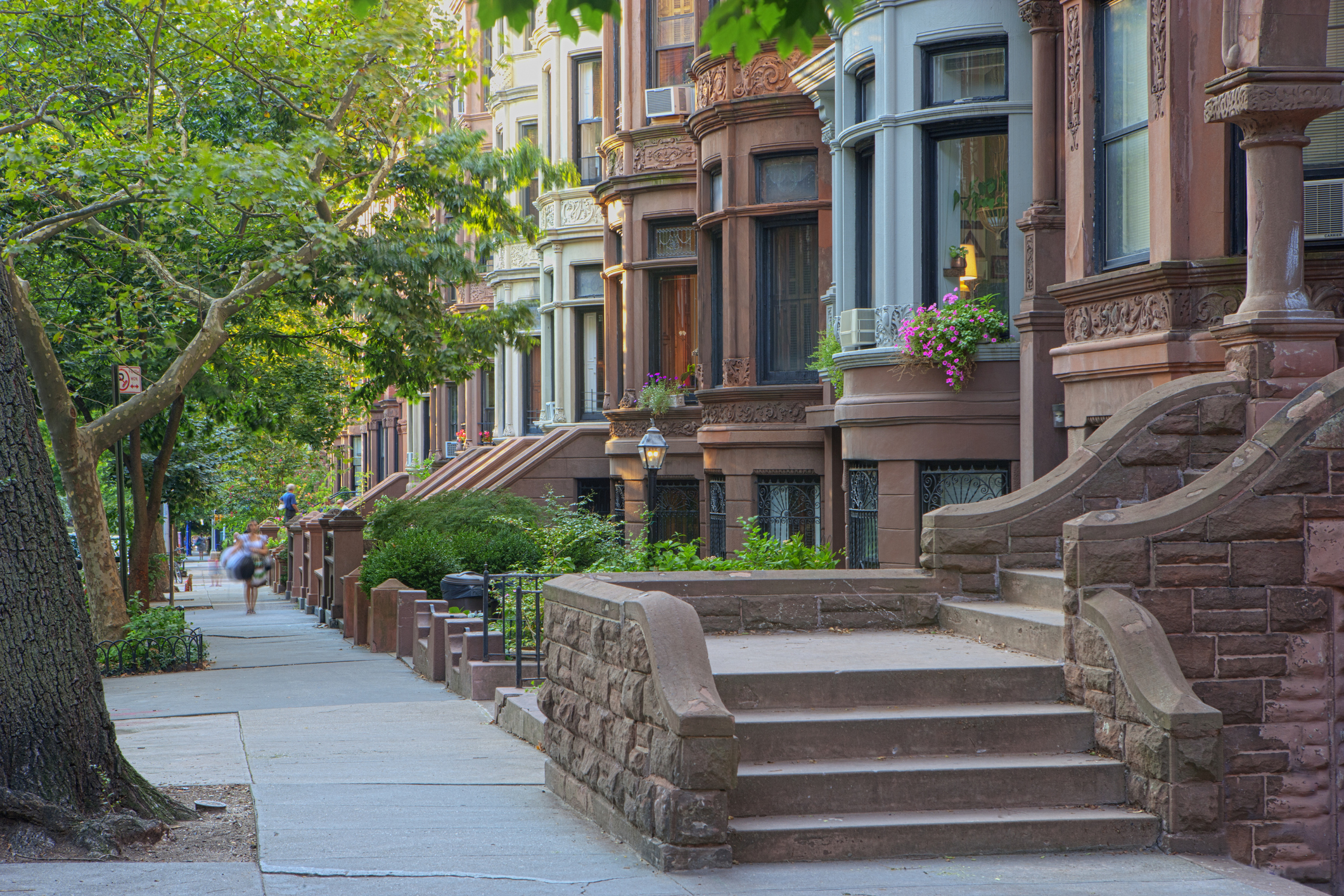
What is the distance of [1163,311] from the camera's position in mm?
9805

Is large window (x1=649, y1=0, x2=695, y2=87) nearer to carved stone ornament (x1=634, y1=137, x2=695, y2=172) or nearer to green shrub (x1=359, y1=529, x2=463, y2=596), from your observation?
carved stone ornament (x1=634, y1=137, x2=695, y2=172)

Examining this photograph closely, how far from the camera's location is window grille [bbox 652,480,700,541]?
72.5ft

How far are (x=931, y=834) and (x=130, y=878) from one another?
3656mm

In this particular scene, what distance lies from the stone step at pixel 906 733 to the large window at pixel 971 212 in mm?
7077

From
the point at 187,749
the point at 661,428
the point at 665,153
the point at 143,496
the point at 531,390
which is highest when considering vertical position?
the point at 665,153

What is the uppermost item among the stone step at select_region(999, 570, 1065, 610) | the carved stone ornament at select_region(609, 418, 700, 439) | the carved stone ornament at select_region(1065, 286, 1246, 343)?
the carved stone ornament at select_region(1065, 286, 1246, 343)

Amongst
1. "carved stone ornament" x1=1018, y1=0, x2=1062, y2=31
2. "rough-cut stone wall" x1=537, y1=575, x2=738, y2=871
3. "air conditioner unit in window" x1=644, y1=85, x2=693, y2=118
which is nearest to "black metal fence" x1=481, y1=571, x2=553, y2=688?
"rough-cut stone wall" x1=537, y1=575, x2=738, y2=871

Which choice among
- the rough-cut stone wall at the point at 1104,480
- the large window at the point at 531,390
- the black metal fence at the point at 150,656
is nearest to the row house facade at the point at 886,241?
the rough-cut stone wall at the point at 1104,480

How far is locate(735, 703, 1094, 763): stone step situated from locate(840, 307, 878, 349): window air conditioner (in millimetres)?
7572

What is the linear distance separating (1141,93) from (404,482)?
2569cm

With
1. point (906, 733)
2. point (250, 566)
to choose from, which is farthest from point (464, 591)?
point (250, 566)

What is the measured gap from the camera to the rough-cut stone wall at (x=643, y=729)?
6500 mm

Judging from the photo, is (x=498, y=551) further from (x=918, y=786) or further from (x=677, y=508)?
(x=918, y=786)

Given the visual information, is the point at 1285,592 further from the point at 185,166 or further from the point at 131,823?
the point at 185,166
